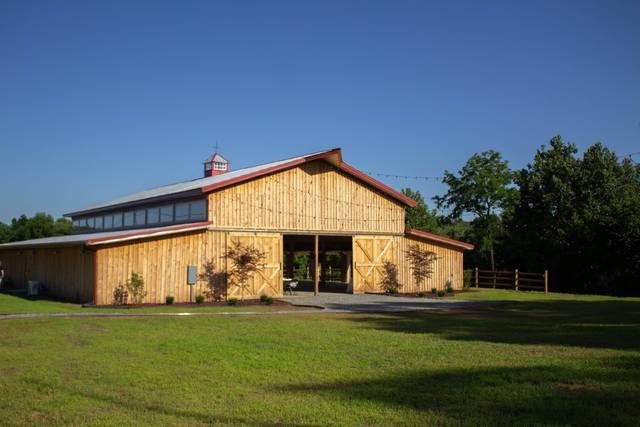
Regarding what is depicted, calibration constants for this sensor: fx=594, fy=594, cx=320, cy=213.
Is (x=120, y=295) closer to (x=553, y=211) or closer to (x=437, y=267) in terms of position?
(x=437, y=267)

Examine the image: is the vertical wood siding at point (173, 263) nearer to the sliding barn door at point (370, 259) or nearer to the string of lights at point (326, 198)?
the string of lights at point (326, 198)

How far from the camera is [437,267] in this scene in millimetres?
32750

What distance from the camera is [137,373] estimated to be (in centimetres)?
987

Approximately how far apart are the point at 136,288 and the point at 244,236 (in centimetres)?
543

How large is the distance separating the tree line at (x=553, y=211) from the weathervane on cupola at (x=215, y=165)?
20335 millimetres

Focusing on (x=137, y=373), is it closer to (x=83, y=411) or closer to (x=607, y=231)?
(x=83, y=411)

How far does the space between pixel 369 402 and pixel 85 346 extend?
23.6 feet

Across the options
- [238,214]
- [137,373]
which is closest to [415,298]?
[238,214]

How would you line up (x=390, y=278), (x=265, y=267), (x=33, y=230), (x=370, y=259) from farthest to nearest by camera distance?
(x=33, y=230)
(x=390, y=278)
(x=370, y=259)
(x=265, y=267)

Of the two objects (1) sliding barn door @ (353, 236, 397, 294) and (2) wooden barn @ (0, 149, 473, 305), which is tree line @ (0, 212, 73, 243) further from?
(1) sliding barn door @ (353, 236, 397, 294)

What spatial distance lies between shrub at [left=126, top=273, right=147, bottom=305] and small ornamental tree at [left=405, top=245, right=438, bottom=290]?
14.3 metres

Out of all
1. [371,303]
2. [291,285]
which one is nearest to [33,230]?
[291,285]

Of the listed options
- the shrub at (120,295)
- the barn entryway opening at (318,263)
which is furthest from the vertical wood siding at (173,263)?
the barn entryway opening at (318,263)

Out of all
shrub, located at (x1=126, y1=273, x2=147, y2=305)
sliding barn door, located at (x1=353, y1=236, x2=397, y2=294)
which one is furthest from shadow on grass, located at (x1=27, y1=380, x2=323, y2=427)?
sliding barn door, located at (x1=353, y1=236, x2=397, y2=294)
